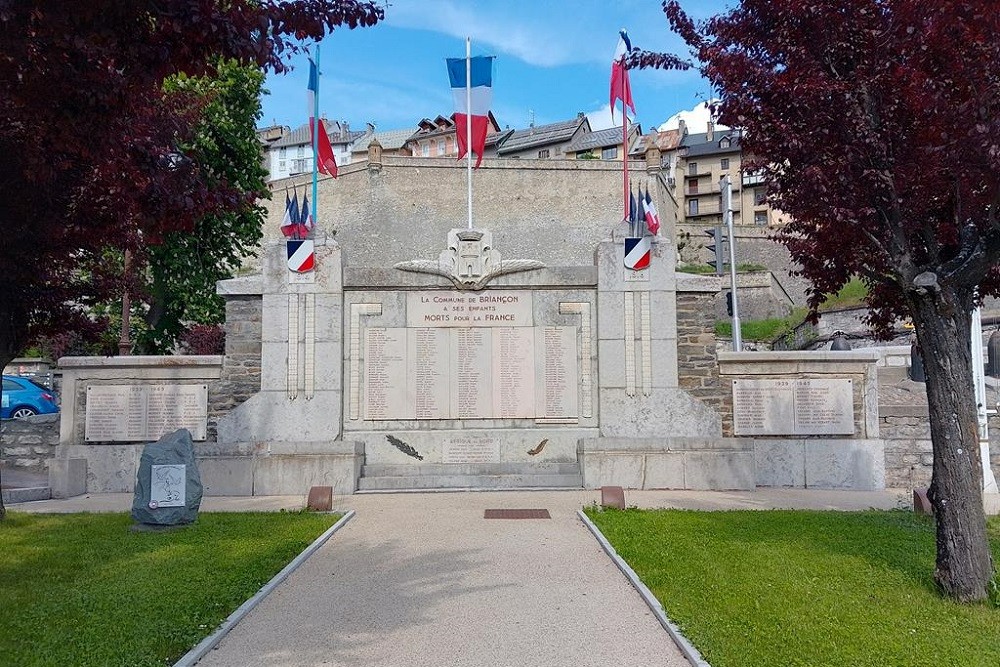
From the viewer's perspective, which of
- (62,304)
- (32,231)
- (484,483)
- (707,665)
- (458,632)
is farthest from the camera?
(484,483)

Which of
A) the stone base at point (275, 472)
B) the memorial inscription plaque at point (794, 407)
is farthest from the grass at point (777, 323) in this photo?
the stone base at point (275, 472)

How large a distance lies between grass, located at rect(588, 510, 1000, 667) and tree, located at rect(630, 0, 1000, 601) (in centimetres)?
71

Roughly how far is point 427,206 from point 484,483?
3905 cm

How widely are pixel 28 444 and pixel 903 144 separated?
15.1 m

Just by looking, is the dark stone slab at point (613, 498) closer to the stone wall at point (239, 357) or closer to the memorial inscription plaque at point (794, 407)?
the memorial inscription plaque at point (794, 407)

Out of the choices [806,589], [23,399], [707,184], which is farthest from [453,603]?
[707,184]

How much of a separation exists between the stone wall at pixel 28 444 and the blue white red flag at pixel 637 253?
431 inches

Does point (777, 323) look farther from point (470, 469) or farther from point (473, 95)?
point (470, 469)

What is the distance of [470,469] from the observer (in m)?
13.2

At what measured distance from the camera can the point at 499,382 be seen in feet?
45.0

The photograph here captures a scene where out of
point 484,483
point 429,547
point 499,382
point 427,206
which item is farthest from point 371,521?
point 427,206

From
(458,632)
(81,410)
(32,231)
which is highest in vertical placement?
(32,231)

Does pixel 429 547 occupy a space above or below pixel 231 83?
below

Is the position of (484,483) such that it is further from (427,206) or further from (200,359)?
(427,206)
